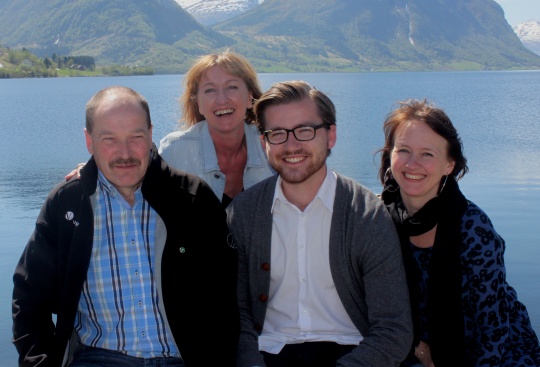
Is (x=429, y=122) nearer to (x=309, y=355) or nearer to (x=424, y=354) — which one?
(x=424, y=354)

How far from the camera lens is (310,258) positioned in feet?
11.6

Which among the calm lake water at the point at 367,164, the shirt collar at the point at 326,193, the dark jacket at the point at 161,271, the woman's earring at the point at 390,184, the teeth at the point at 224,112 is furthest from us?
the calm lake water at the point at 367,164

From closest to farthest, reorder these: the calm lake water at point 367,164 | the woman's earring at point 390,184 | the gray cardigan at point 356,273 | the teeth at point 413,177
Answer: the gray cardigan at point 356,273 → the teeth at point 413,177 → the woman's earring at point 390,184 → the calm lake water at point 367,164

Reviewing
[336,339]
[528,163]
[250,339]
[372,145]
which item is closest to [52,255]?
[250,339]

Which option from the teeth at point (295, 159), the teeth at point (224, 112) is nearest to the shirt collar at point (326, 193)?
the teeth at point (295, 159)

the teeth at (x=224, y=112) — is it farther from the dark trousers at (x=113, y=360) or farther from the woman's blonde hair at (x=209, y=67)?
the dark trousers at (x=113, y=360)

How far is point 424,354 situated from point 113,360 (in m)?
1.81

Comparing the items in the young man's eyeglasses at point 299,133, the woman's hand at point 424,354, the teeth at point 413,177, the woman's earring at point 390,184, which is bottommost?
the woman's hand at point 424,354

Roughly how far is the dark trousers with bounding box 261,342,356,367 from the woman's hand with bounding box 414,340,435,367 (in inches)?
20.2

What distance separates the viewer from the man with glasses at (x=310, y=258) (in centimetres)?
340

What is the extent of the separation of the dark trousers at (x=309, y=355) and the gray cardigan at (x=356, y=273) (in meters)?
0.11

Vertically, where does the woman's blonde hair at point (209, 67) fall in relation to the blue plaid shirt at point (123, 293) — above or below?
above

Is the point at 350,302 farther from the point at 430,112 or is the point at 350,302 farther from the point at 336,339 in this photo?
the point at 430,112

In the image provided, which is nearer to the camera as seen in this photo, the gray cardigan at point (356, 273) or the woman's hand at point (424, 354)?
the gray cardigan at point (356, 273)
